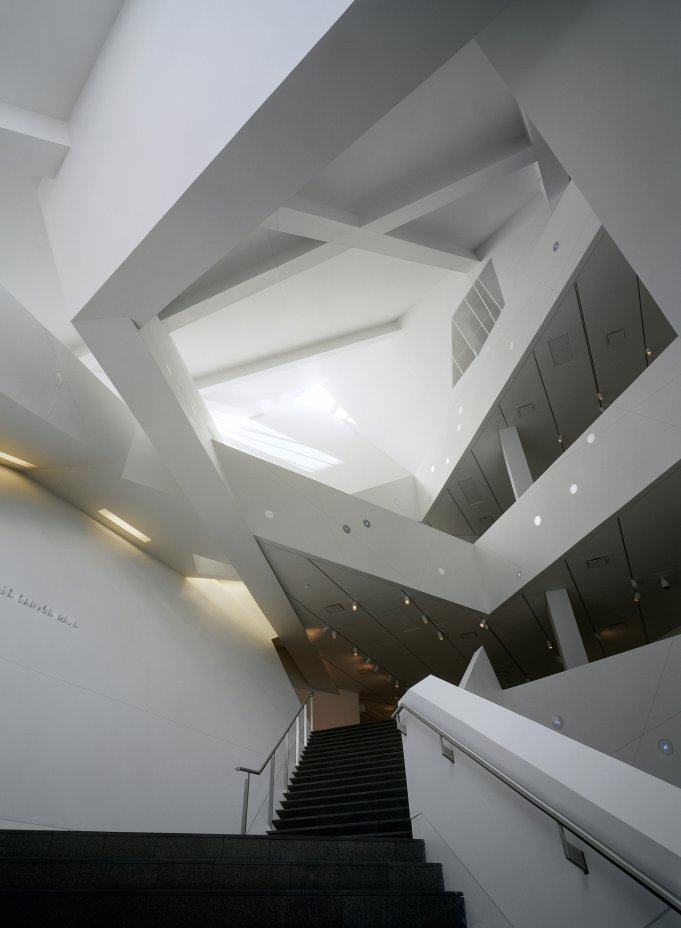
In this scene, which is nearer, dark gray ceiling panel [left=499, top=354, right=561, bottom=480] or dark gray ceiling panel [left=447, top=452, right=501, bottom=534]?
dark gray ceiling panel [left=499, top=354, right=561, bottom=480]

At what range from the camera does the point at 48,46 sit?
698 cm

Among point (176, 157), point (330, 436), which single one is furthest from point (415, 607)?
point (176, 157)

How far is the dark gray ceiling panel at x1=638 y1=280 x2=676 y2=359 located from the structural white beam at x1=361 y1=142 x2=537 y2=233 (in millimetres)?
3345

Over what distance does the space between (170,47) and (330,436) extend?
14.6m

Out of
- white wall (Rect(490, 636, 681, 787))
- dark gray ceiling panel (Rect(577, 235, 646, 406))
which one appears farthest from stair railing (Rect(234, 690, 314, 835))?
dark gray ceiling panel (Rect(577, 235, 646, 406))

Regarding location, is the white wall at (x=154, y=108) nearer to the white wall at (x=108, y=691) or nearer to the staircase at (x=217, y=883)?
the white wall at (x=108, y=691)

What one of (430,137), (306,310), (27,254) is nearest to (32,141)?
(27,254)

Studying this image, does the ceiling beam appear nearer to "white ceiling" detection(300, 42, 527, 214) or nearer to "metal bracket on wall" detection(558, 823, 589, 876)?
"white ceiling" detection(300, 42, 527, 214)

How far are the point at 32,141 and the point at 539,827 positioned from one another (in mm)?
8576

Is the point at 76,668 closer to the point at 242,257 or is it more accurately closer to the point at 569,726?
the point at 242,257

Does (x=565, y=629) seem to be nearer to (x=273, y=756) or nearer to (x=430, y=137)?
(x=273, y=756)

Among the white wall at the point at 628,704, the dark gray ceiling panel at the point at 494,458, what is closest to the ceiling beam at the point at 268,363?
the dark gray ceiling panel at the point at 494,458

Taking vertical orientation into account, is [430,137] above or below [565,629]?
above

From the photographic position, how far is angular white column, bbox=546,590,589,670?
39.2 ft
